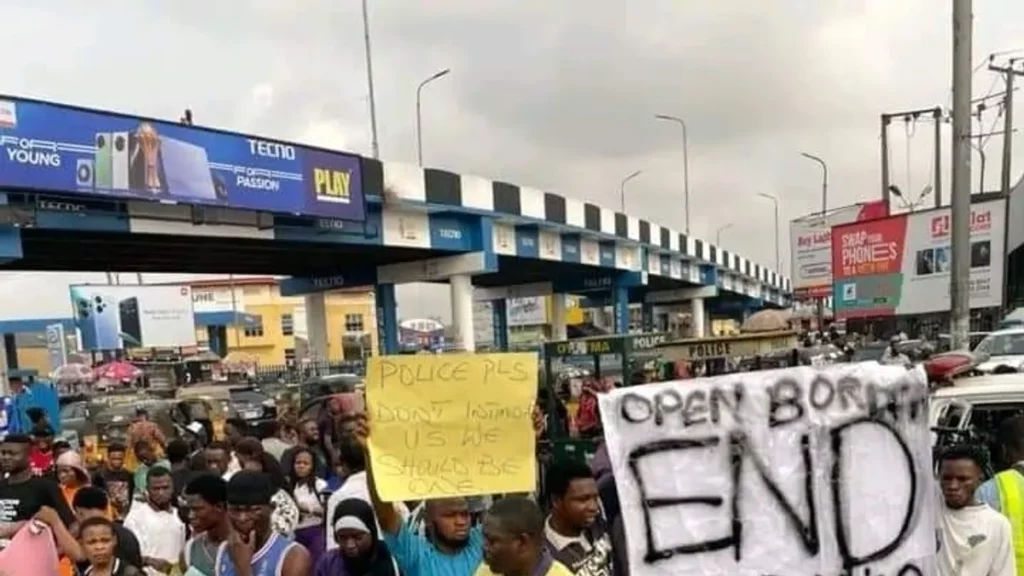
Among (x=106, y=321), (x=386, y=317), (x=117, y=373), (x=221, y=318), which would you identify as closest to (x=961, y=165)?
(x=386, y=317)

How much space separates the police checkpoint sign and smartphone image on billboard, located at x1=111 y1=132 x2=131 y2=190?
1334 cm


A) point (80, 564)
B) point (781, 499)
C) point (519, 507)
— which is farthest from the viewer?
point (80, 564)

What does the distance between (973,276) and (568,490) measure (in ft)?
52.7

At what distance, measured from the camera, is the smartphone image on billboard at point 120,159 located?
47.8 ft

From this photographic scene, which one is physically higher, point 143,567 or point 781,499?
point 781,499

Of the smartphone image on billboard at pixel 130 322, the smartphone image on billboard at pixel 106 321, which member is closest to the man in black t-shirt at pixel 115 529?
the smartphone image on billboard at pixel 106 321

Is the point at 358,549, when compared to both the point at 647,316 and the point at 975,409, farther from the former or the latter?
the point at 647,316

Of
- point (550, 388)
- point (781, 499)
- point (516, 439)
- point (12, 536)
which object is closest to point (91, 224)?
point (550, 388)

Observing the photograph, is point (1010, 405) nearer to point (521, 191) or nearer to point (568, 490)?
point (568, 490)

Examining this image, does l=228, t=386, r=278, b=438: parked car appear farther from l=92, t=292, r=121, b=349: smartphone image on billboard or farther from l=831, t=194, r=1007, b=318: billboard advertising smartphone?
l=92, t=292, r=121, b=349: smartphone image on billboard

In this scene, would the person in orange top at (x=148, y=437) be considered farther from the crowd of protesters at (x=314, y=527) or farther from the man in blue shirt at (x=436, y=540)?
the man in blue shirt at (x=436, y=540)

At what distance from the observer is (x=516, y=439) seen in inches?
147

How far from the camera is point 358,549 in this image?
3.44 meters

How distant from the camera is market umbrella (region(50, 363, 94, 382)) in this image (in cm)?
3281
